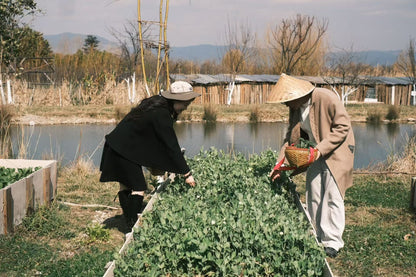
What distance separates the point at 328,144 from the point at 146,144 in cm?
172

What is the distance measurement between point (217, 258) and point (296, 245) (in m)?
0.56

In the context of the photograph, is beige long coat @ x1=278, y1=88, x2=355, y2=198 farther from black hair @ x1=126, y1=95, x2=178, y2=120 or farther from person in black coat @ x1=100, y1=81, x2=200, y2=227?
black hair @ x1=126, y1=95, x2=178, y2=120

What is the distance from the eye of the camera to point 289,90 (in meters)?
4.30

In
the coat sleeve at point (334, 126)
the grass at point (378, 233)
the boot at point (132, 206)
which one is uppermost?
the coat sleeve at point (334, 126)

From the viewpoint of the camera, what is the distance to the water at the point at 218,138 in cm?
A: 1247

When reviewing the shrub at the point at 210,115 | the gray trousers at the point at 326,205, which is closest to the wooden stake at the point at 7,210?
the gray trousers at the point at 326,205

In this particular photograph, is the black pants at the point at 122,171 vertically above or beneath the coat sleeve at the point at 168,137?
beneath

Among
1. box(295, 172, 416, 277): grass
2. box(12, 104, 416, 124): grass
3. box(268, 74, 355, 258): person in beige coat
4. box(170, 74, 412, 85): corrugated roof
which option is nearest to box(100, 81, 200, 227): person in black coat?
box(268, 74, 355, 258): person in beige coat

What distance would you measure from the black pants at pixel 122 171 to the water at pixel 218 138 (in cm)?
626

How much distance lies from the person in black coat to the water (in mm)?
6316

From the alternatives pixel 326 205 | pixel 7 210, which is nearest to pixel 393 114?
pixel 326 205

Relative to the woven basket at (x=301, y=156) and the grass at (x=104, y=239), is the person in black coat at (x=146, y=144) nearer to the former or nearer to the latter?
the grass at (x=104, y=239)

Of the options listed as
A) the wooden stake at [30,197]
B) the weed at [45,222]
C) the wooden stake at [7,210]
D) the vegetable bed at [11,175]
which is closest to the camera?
the wooden stake at [7,210]

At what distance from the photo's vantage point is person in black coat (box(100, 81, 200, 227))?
185 inches
